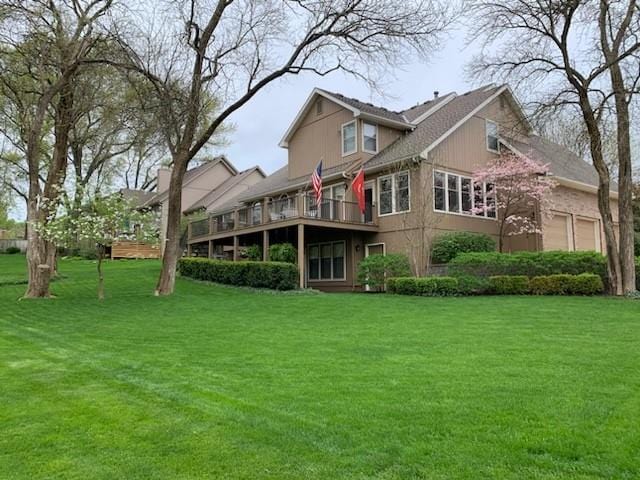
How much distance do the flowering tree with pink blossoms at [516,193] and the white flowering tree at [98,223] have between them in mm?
12006

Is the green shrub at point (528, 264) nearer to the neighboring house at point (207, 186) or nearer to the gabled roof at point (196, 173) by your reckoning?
the neighboring house at point (207, 186)

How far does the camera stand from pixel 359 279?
56.4ft

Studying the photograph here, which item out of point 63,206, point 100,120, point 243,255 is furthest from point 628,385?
point 100,120

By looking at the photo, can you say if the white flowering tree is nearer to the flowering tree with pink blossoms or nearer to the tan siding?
the tan siding

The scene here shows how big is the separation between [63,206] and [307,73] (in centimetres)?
844

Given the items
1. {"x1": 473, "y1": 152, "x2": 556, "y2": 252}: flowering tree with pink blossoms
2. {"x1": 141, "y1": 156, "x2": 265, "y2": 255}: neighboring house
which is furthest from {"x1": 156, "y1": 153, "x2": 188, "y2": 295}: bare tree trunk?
{"x1": 141, "y1": 156, "x2": 265, "y2": 255}: neighboring house

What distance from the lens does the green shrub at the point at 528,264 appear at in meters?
14.1

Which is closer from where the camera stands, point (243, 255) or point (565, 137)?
point (565, 137)

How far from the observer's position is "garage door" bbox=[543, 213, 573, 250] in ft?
63.0

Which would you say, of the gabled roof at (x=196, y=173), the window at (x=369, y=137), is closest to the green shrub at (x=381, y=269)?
the window at (x=369, y=137)

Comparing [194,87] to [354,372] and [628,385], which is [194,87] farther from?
[628,385]

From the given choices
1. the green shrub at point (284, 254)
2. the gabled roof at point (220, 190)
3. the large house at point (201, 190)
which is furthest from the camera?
the large house at point (201, 190)

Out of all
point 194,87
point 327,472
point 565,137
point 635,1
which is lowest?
point 327,472

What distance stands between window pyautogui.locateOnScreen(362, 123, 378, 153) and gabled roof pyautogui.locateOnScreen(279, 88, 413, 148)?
1.08 feet
